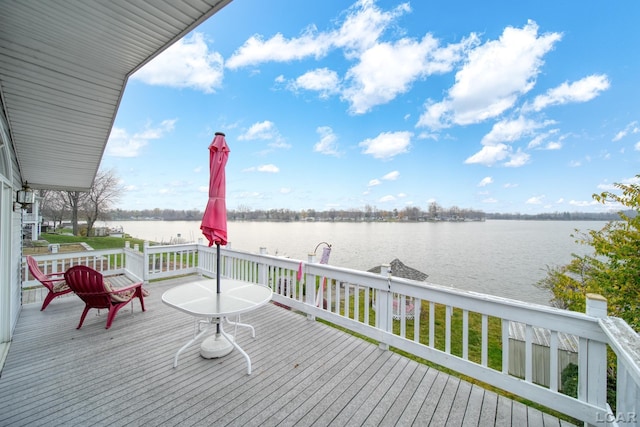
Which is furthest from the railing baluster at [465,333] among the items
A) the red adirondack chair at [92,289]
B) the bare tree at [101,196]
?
the bare tree at [101,196]

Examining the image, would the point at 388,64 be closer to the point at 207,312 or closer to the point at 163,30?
the point at 163,30

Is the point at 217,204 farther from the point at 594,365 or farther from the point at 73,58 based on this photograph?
the point at 594,365

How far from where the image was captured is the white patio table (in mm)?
2501

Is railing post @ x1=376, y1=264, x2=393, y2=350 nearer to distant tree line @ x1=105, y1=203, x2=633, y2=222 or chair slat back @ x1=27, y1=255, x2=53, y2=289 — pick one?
chair slat back @ x1=27, y1=255, x2=53, y2=289

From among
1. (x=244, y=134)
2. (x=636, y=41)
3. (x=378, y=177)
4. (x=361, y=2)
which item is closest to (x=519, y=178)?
(x=378, y=177)

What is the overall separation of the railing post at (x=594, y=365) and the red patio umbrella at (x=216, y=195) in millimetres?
3301

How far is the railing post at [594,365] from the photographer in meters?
1.80

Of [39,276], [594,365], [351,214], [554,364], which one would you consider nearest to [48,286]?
[39,276]

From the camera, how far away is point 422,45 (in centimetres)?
1259

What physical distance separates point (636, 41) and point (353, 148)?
18764 millimetres

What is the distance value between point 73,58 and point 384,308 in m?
4.47

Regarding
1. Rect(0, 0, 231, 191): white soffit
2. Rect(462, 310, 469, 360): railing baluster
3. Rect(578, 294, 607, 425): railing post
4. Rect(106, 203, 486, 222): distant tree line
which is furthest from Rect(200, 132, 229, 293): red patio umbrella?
Rect(106, 203, 486, 222): distant tree line

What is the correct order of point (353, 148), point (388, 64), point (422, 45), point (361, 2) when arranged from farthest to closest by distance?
point (353, 148) < point (422, 45) < point (388, 64) < point (361, 2)

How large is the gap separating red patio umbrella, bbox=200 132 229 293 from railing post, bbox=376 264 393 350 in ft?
6.39
